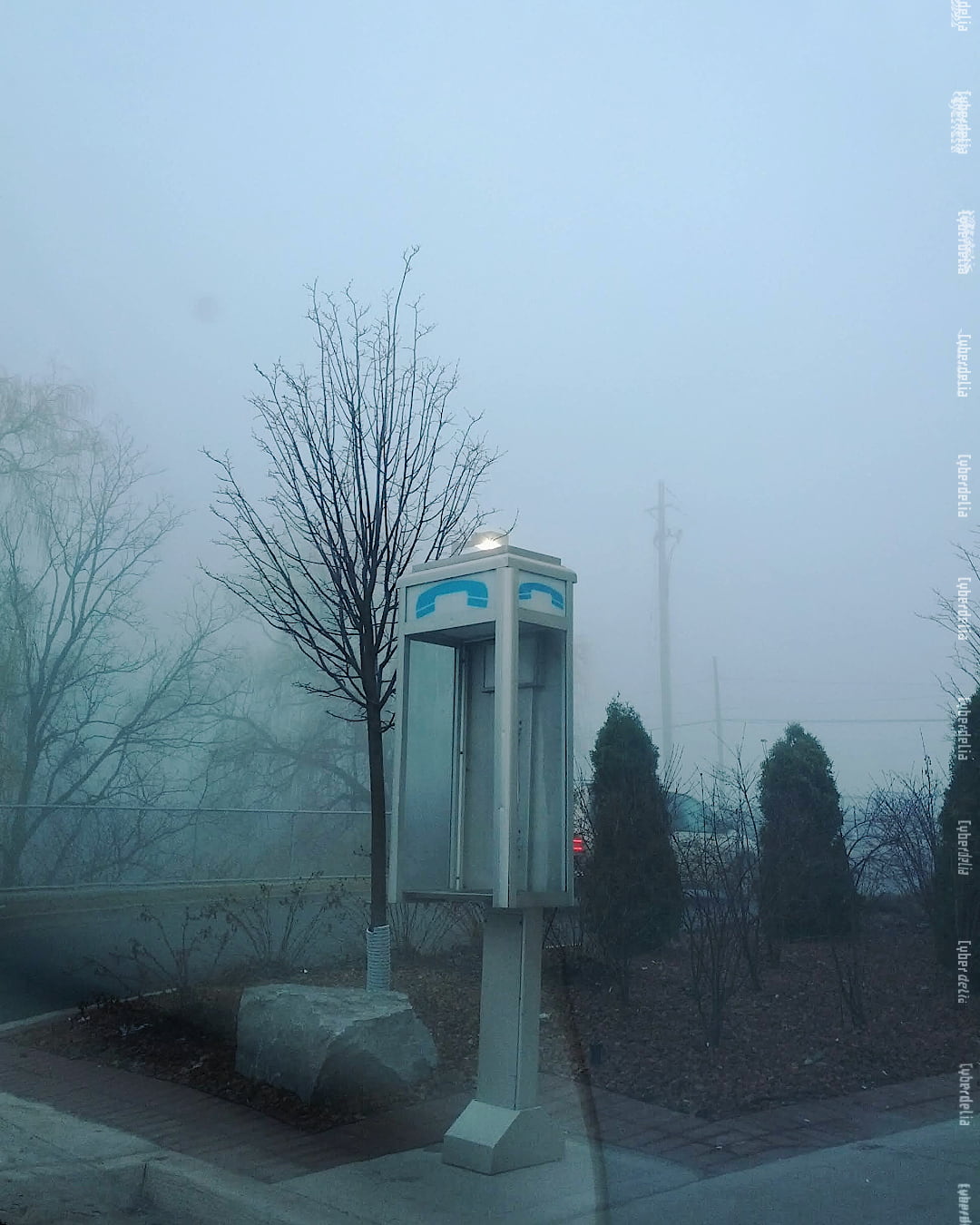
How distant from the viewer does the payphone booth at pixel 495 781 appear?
5.18 m

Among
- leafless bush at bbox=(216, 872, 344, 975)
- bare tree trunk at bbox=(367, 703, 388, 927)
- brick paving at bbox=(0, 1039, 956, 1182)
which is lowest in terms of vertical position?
brick paving at bbox=(0, 1039, 956, 1182)

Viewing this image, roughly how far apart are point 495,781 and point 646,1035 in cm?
309

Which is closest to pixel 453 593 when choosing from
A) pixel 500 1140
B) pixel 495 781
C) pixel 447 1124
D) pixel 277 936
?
pixel 495 781

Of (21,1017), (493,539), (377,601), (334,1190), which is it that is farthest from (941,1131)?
(21,1017)

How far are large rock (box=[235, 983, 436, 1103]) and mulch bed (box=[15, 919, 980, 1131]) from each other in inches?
3.9

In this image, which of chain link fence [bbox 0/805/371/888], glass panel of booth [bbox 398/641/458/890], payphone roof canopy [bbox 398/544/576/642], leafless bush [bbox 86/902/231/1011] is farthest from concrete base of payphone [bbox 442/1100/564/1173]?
chain link fence [bbox 0/805/371/888]

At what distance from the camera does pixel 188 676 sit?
17938mm

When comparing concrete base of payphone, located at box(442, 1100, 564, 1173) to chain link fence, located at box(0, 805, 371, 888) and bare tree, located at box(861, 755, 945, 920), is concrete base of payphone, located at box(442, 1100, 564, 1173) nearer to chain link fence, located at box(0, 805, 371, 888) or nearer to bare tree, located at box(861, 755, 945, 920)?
bare tree, located at box(861, 755, 945, 920)

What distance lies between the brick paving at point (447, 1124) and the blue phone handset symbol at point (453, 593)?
8.66 ft

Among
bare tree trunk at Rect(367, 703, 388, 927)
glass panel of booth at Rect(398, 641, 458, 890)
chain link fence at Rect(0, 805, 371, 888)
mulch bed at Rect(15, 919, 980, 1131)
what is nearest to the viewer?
glass panel of booth at Rect(398, 641, 458, 890)

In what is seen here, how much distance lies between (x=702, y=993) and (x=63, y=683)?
1167 cm

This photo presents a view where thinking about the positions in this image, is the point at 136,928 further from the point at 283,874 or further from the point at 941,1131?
the point at 941,1131

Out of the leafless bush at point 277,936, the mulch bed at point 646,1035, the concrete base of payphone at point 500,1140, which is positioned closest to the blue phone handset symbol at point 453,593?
the concrete base of payphone at point 500,1140

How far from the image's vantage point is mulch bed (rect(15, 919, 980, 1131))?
662cm
